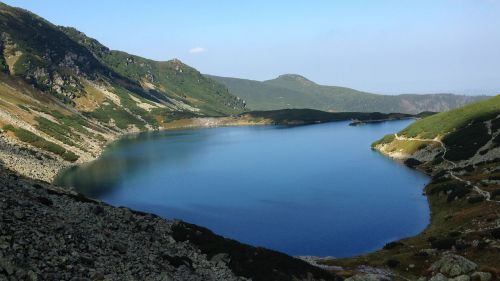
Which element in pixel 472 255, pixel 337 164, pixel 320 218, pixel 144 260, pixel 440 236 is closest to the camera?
pixel 144 260

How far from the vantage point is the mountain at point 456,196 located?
58.6 metres

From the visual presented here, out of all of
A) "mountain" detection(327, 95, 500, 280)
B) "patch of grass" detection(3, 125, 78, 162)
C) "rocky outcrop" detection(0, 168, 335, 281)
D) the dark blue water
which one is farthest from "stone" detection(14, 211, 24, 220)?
"patch of grass" detection(3, 125, 78, 162)

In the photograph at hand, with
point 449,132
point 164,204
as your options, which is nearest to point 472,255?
point 164,204

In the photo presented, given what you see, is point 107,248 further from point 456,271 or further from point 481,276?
point 481,276

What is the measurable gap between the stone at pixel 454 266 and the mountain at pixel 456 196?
10cm

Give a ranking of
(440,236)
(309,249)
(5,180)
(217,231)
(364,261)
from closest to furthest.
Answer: (5,180)
(364,261)
(440,236)
(309,249)
(217,231)

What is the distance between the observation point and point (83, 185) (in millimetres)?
135250

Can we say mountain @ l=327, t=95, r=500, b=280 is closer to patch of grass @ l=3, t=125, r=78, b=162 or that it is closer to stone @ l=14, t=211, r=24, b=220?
stone @ l=14, t=211, r=24, b=220

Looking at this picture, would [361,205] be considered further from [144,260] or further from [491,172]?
[144,260]

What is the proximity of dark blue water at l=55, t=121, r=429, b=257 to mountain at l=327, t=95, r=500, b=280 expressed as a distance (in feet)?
19.7

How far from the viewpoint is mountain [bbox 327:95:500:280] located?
192 ft

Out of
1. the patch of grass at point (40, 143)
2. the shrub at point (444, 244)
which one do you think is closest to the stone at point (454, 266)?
the shrub at point (444, 244)

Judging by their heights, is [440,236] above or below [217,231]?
above

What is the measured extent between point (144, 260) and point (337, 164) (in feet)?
463
